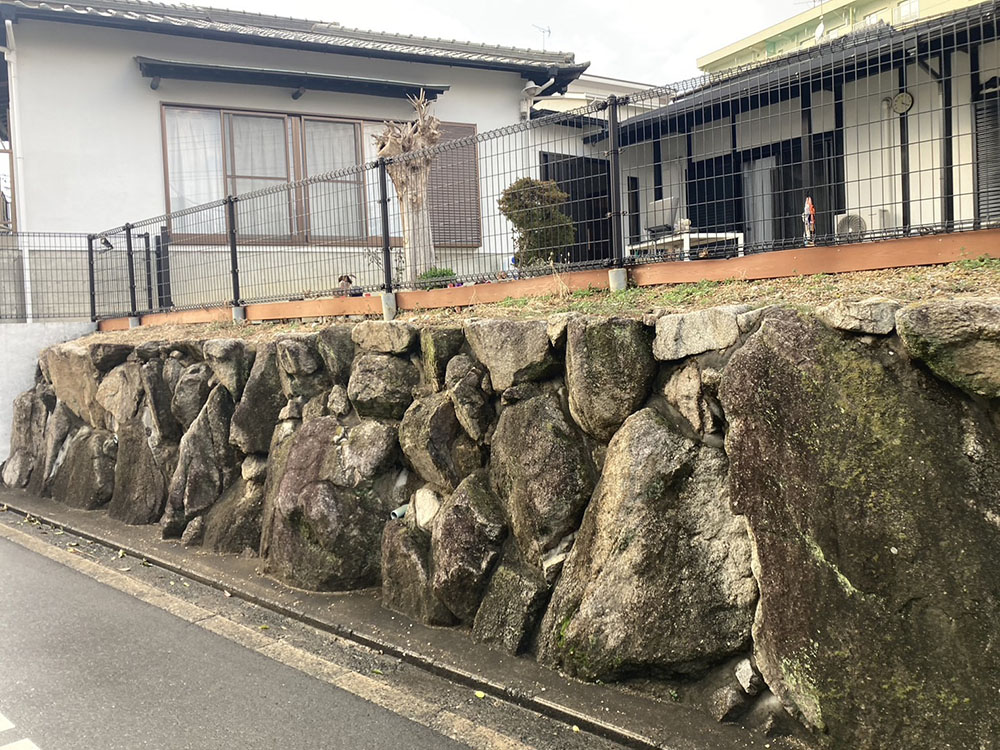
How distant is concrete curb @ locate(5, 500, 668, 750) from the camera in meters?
4.03

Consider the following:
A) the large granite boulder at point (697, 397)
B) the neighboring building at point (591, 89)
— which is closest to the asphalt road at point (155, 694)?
the large granite boulder at point (697, 397)

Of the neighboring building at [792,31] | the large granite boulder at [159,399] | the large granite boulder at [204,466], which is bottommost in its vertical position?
the large granite boulder at [204,466]

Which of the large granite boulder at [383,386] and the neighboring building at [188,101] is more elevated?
the neighboring building at [188,101]

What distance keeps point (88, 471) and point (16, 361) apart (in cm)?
307

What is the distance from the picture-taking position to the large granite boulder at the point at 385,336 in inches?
254

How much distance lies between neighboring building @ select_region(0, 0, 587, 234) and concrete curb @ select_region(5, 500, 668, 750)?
6283 millimetres

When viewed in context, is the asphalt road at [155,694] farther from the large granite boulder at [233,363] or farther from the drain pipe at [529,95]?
the drain pipe at [529,95]

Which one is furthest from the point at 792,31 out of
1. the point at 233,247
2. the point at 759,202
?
the point at 233,247

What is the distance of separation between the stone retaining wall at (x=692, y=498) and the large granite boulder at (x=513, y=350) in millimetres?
19

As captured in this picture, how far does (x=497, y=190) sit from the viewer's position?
859cm

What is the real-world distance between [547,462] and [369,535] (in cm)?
195

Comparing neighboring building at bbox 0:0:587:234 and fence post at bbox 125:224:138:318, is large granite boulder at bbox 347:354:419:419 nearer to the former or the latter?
neighboring building at bbox 0:0:587:234

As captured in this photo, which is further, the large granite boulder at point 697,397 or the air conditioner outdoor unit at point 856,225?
the air conditioner outdoor unit at point 856,225

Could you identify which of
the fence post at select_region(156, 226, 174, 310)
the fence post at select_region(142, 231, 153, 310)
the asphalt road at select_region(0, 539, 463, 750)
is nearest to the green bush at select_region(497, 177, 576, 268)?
the asphalt road at select_region(0, 539, 463, 750)
